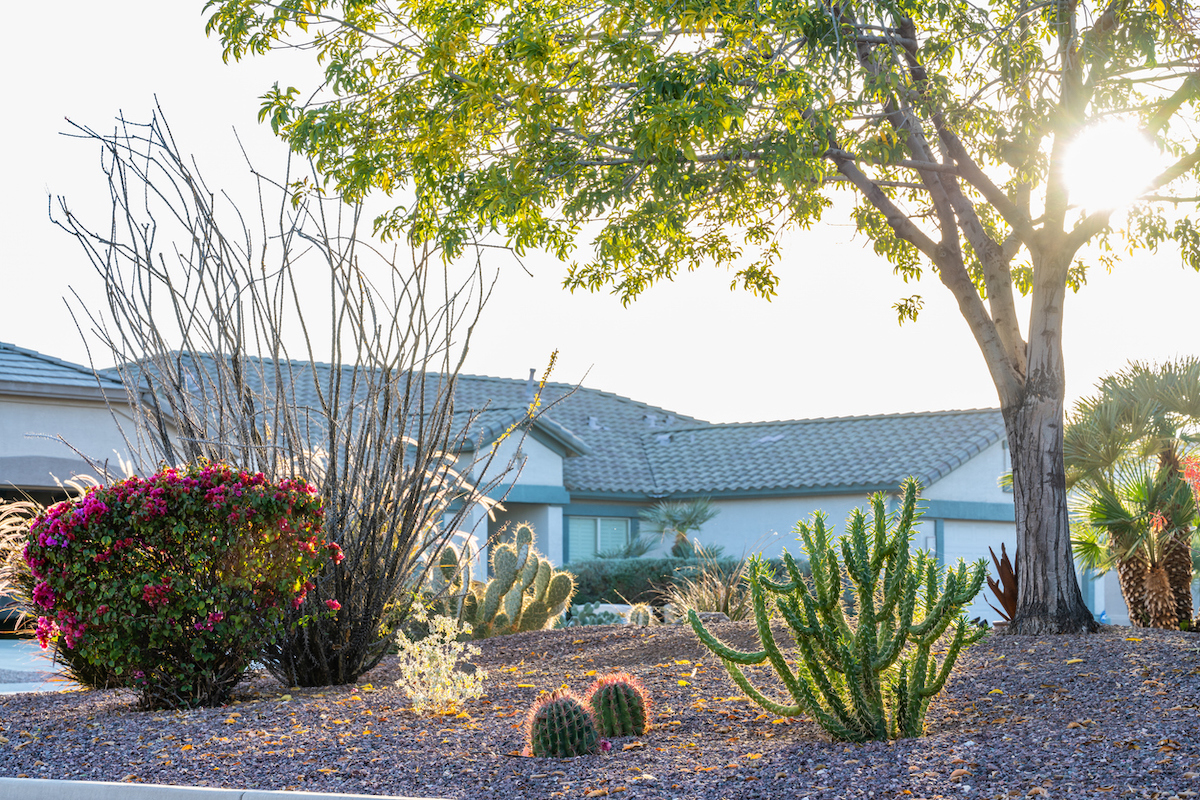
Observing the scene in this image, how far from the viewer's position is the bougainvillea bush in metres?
6.70

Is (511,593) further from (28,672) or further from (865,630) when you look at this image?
(865,630)

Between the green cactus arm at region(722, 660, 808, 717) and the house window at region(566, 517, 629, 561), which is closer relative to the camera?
the green cactus arm at region(722, 660, 808, 717)

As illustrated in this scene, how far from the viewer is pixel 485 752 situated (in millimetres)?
5406

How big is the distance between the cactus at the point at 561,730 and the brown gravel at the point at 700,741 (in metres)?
0.10

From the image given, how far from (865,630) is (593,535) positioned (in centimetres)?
1928

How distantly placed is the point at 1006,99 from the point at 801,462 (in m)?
16.0

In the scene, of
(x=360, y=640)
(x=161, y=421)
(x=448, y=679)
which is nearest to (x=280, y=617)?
(x=360, y=640)

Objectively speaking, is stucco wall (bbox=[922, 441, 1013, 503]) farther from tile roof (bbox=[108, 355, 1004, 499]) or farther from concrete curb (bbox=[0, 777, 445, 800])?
concrete curb (bbox=[0, 777, 445, 800])

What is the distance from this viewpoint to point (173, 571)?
684 cm

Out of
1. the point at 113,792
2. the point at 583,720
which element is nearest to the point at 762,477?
the point at 583,720

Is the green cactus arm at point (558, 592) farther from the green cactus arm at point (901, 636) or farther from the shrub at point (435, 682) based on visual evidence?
the green cactus arm at point (901, 636)

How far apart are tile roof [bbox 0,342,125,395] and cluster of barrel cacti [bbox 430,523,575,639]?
20.4 ft

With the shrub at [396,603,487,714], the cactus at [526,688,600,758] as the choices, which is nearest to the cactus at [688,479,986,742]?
the cactus at [526,688,600,758]

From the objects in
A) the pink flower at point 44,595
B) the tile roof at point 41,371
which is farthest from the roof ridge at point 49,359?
the pink flower at point 44,595
